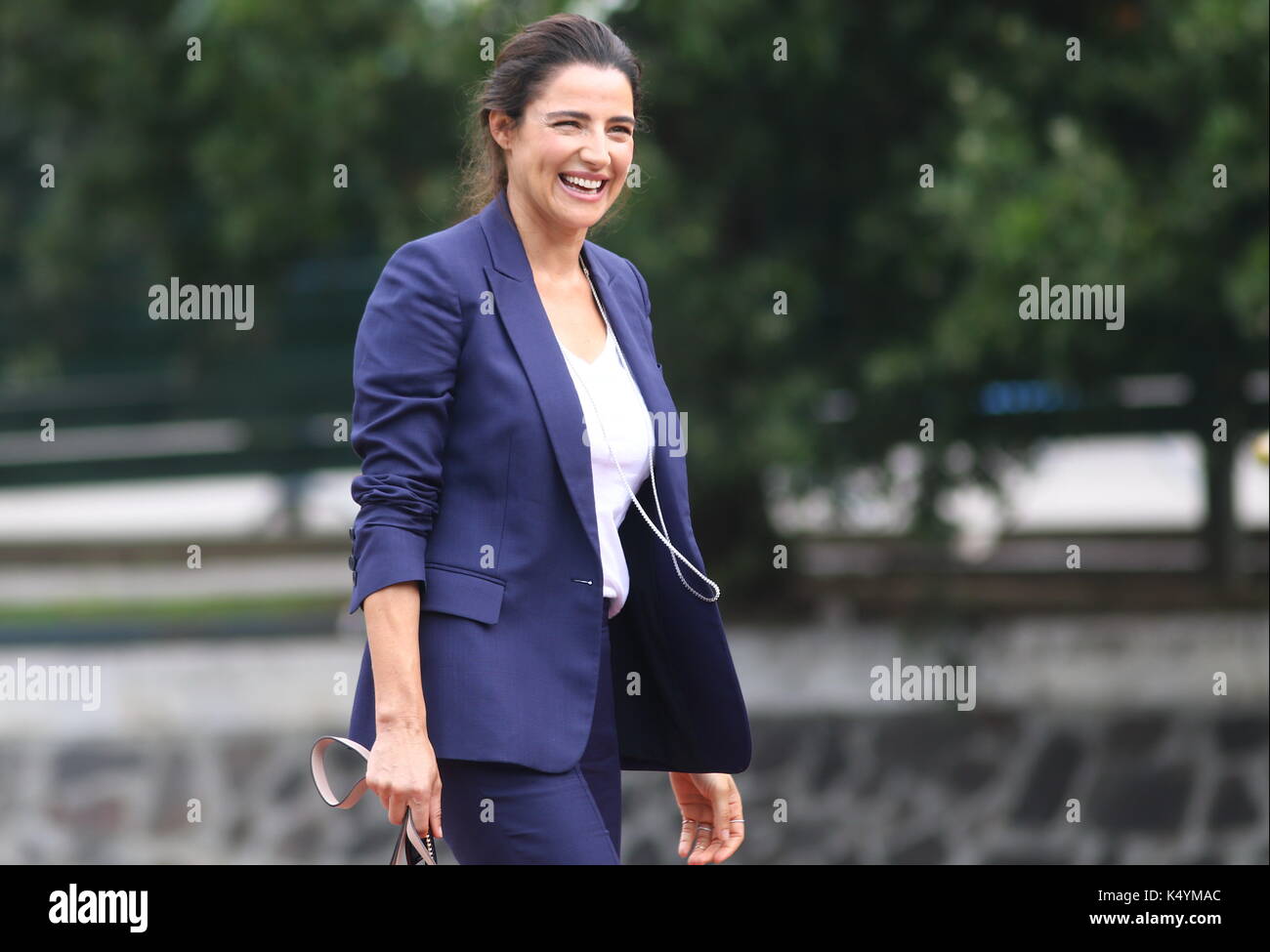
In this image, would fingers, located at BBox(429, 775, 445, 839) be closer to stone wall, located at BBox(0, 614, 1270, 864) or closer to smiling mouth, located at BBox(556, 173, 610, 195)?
smiling mouth, located at BBox(556, 173, 610, 195)

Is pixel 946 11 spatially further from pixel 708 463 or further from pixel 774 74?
pixel 708 463

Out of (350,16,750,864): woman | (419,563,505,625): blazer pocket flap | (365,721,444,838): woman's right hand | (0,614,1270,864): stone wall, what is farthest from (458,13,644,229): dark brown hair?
(0,614,1270,864): stone wall

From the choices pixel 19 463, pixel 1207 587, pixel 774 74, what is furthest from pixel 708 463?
pixel 19 463

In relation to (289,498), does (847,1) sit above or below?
above

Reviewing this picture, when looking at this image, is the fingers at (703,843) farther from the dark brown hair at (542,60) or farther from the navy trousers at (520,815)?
the dark brown hair at (542,60)

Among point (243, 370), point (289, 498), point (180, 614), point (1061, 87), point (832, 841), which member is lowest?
point (832, 841)

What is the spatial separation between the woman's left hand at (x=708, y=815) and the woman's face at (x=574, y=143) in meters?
0.92

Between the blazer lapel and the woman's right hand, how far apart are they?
1.21 ft

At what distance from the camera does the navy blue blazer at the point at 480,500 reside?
219 cm

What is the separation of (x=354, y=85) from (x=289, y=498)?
364 centimetres

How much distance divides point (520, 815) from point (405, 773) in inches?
7.2

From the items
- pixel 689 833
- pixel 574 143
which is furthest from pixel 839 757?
pixel 574 143

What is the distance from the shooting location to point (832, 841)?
7.73 metres

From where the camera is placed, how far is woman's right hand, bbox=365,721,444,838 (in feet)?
6.97
